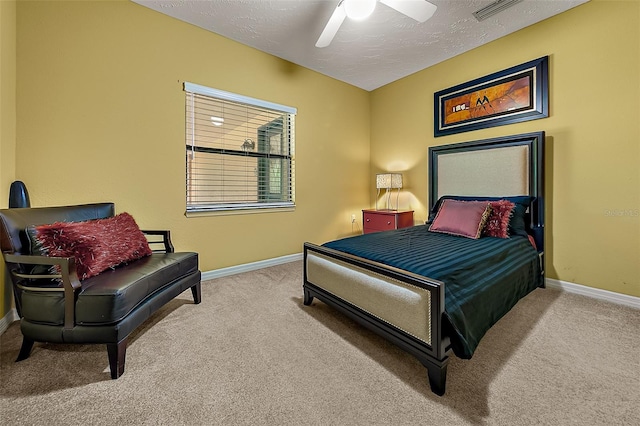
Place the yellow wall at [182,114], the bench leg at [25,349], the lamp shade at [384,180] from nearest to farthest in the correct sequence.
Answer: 1. the bench leg at [25,349]
2. the yellow wall at [182,114]
3. the lamp shade at [384,180]

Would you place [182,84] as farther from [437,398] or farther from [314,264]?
[437,398]

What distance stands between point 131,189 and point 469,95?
402 centimetres

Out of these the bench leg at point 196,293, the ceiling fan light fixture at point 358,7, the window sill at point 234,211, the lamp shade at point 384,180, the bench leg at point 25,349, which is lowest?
the bench leg at point 25,349

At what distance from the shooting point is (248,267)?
10.9 feet

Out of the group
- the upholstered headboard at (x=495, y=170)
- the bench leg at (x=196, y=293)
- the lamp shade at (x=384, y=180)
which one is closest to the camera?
the bench leg at (x=196, y=293)

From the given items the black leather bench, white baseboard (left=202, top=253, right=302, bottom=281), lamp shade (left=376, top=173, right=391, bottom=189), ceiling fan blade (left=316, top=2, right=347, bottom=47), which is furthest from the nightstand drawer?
the black leather bench

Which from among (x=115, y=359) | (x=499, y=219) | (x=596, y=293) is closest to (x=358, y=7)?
(x=499, y=219)

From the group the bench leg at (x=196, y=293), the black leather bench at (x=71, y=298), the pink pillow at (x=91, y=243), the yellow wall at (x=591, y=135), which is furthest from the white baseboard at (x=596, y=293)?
the pink pillow at (x=91, y=243)

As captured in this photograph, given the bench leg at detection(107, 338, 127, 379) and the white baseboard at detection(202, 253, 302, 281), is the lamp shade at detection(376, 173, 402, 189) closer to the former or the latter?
the white baseboard at detection(202, 253, 302, 281)

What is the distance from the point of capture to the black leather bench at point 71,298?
Answer: 4.76 feet

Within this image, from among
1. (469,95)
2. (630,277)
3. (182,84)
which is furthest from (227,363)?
(469,95)

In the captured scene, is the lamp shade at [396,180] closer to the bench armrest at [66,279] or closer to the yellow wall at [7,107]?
the bench armrest at [66,279]

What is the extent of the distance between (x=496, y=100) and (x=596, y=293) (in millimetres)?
2252

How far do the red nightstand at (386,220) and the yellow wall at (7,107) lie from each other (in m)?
3.76
